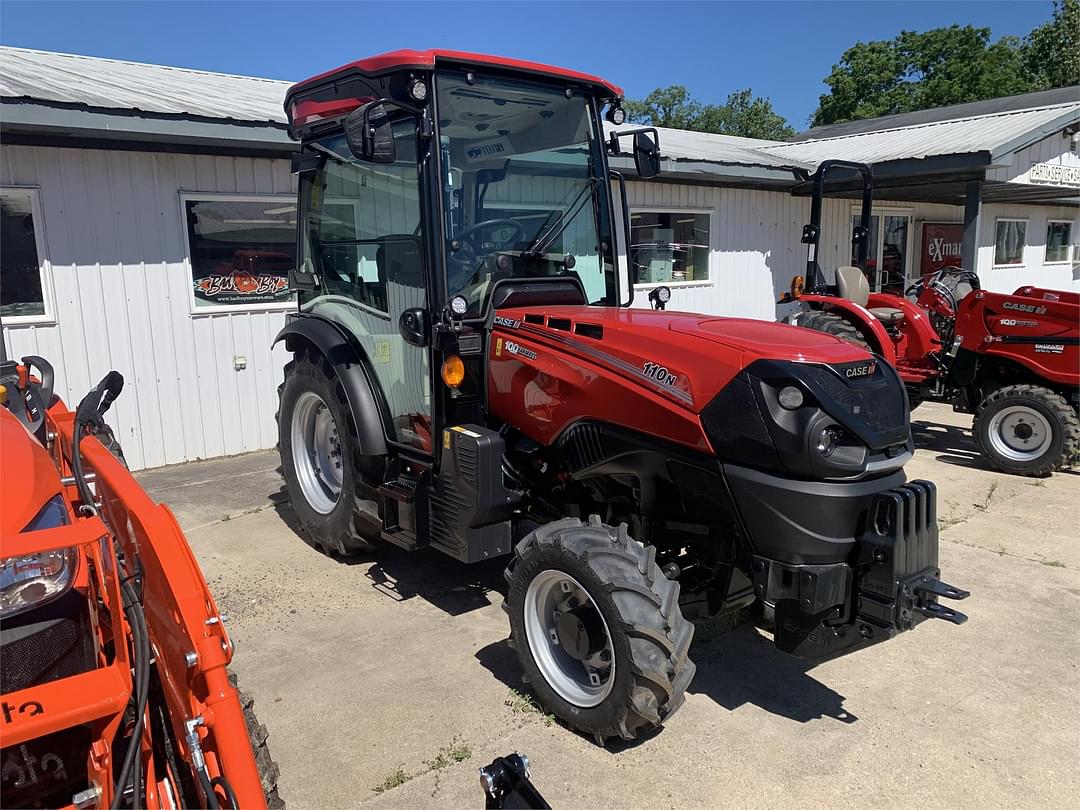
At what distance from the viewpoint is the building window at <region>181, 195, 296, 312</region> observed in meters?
6.81

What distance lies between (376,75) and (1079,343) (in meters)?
6.00

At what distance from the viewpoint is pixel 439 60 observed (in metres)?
3.38

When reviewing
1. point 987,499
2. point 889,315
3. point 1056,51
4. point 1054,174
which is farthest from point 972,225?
point 1056,51

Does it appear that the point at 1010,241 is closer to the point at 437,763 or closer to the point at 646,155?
the point at 646,155

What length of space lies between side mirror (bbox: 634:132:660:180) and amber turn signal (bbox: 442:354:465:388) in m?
1.36

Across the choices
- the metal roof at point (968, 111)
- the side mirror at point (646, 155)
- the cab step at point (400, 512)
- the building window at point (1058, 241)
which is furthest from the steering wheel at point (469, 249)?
the building window at point (1058, 241)

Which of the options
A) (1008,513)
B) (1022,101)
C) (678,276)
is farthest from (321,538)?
(1022,101)

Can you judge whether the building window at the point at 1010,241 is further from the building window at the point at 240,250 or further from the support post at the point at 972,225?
the building window at the point at 240,250

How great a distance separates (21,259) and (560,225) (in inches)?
174

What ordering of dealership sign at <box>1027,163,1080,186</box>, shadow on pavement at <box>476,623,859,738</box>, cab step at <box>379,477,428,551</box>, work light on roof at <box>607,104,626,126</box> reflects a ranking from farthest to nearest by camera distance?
1. dealership sign at <box>1027,163,1080,186</box>
2. work light on roof at <box>607,104,626,126</box>
3. cab step at <box>379,477,428,551</box>
4. shadow on pavement at <box>476,623,859,738</box>

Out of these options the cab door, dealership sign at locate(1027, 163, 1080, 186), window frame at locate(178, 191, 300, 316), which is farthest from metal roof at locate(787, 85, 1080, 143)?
the cab door

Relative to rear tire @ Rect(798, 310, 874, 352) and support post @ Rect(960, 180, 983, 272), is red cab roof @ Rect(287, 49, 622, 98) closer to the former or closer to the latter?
rear tire @ Rect(798, 310, 874, 352)

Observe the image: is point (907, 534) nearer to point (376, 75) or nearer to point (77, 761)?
point (77, 761)

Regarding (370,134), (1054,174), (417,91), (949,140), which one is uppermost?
(949,140)
